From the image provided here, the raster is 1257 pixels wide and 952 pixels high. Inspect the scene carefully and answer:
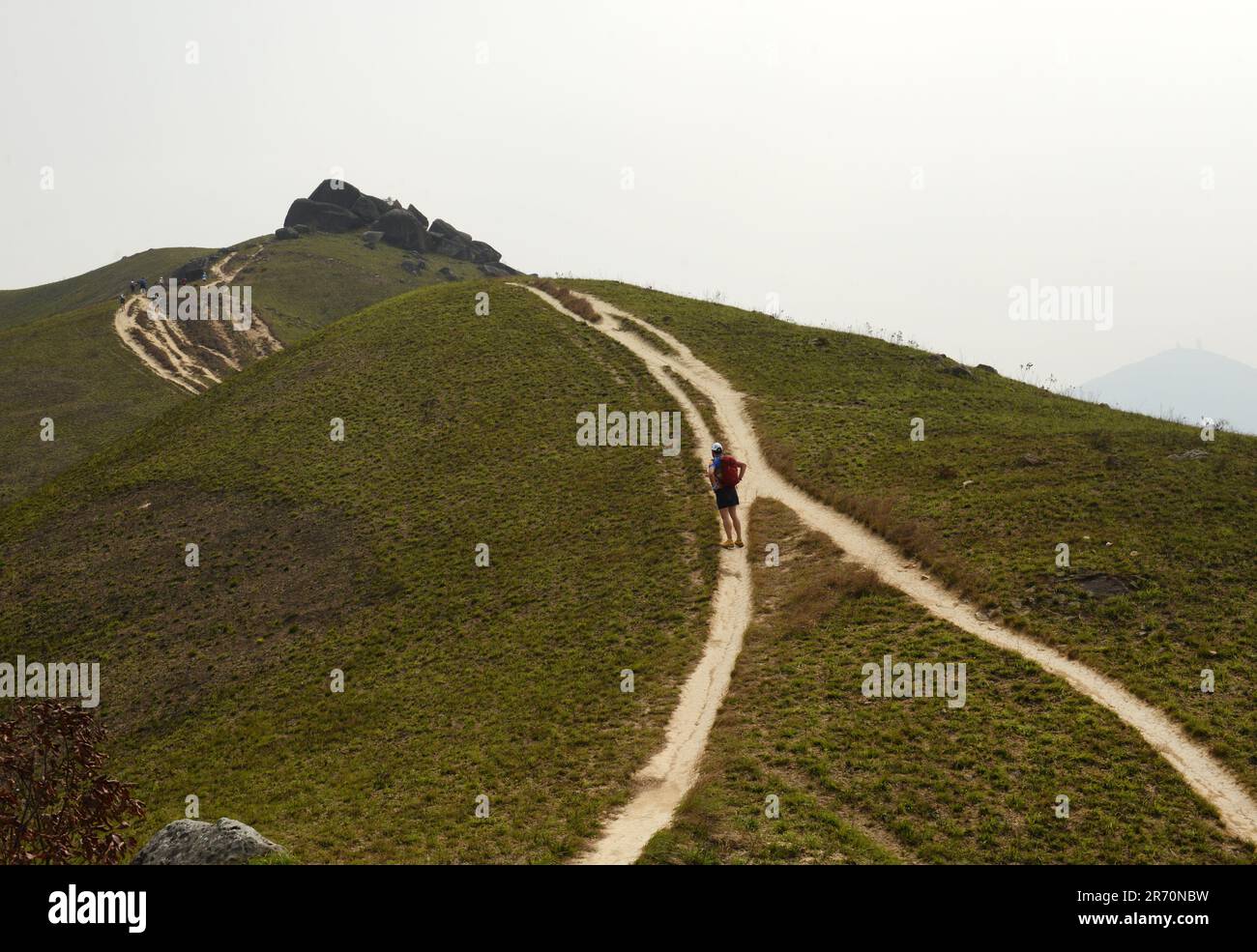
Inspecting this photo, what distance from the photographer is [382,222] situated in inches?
6363

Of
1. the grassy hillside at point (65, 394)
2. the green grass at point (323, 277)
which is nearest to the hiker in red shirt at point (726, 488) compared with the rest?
the grassy hillside at point (65, 394)

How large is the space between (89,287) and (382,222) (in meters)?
53.9

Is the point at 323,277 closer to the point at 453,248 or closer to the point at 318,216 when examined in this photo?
the point at 318,216

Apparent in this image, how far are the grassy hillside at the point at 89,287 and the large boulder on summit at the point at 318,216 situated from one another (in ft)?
57.3

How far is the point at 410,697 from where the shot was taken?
26812 millimetres

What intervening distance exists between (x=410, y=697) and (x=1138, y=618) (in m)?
21.6

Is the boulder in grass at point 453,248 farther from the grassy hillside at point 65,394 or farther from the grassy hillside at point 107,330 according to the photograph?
the grassy hillside at point 65,394

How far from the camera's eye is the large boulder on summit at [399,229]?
159500 millimetres

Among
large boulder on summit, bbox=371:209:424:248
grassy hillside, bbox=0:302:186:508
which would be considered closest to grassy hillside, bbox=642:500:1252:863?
grassy hillside, bbox=0:302:186:508

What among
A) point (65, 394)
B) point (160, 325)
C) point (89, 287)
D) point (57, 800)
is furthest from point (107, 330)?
point (57, 800)

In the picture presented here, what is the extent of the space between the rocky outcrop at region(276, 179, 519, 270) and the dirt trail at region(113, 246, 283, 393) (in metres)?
58.9

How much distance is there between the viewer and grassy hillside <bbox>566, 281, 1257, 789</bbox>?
68.2ft
